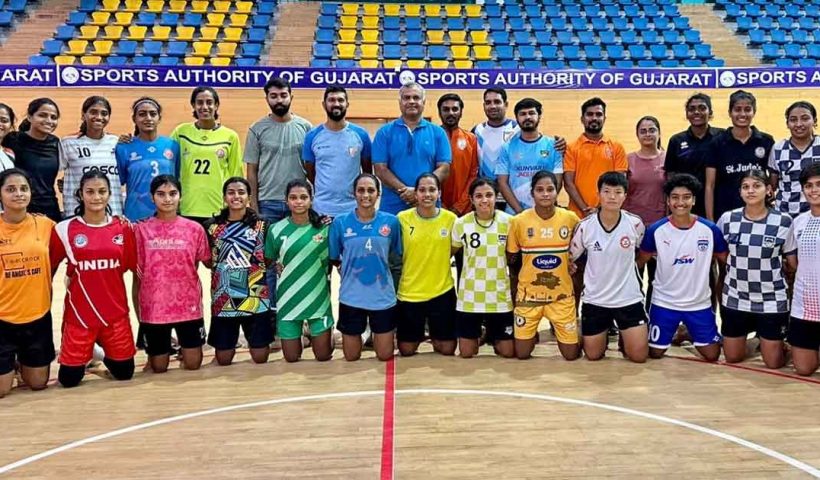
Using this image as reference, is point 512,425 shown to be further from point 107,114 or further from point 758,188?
point 107,114

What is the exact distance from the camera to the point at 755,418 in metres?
2.99

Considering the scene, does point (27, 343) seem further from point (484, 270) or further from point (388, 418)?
point (484, 270)

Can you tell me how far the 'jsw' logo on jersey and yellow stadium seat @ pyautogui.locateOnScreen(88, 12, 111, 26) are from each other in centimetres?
1103

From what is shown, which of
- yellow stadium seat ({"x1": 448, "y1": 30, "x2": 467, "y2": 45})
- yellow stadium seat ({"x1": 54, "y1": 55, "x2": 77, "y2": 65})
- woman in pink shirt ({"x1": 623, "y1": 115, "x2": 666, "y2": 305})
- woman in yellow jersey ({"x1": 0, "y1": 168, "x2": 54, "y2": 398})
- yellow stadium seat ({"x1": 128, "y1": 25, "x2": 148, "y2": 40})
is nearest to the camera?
woman in yellow jersey ({"x1": 0, "y1": 168, "x2": 54, "y2": 398})

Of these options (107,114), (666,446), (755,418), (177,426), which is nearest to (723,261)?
(755,418)

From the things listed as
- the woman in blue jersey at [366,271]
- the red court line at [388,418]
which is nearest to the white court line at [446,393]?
the red court line at [388,418]

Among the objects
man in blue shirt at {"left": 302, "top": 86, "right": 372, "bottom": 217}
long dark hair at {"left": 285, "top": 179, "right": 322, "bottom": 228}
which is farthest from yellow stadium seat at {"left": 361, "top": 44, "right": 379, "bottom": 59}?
long dark hair at {"left": 285, "top": 179, "right": 322, "bottom": 228}

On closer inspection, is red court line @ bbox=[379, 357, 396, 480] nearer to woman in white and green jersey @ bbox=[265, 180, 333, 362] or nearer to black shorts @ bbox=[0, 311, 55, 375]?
woman in white and green jersey @ bbox=[265, 180, 333, 362]

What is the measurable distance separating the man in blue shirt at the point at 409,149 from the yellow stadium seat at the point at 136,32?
9.88 meters

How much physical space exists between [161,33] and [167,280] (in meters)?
10.3

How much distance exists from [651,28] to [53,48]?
12249 millimetres

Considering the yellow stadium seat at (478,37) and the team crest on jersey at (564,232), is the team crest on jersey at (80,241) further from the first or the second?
the yellow stadium seat at (478,37)

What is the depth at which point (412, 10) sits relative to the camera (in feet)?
48.3

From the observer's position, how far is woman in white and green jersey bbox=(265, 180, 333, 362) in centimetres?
406
